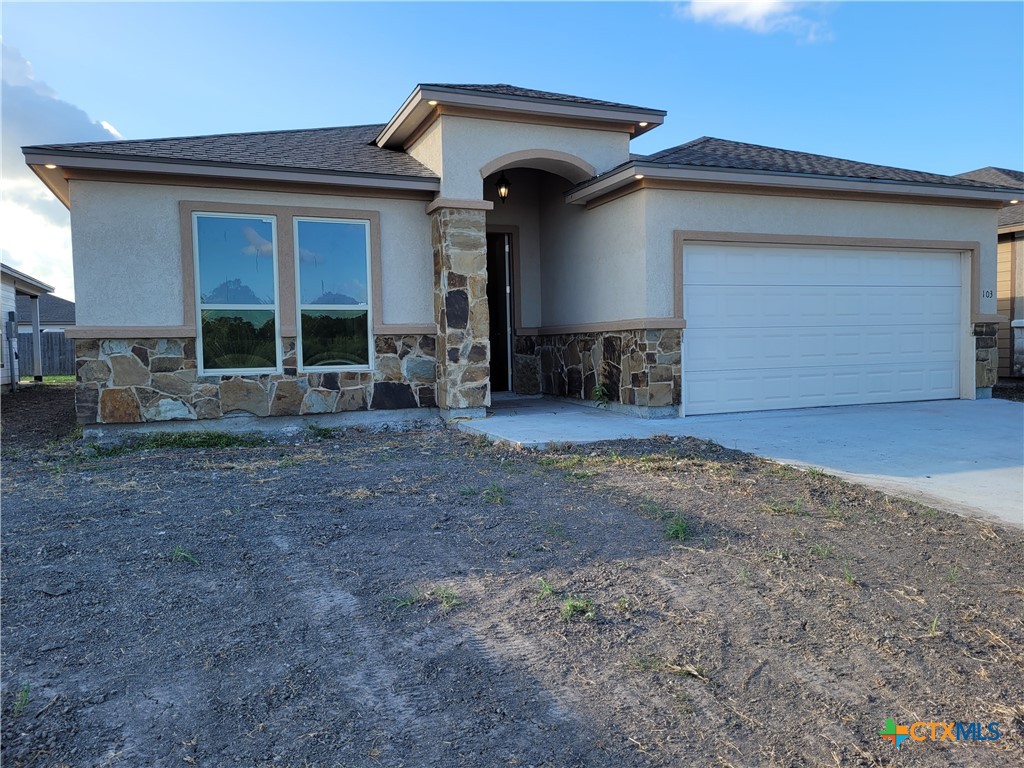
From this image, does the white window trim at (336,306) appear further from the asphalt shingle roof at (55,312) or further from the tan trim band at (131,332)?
the asphalt shingle roof at (55,312)

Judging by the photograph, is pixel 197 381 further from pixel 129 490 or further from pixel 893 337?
pixel 893 337

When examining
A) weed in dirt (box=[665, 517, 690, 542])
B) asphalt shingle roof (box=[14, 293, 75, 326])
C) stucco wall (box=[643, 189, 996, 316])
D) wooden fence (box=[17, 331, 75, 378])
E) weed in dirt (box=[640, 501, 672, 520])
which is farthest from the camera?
asphalt shingle roof (box=[14, 293, 75, 326])

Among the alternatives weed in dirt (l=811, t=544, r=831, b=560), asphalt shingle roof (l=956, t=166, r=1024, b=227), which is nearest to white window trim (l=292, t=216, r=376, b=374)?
weed in dirt (l=811, t=544, r=831, b=560)

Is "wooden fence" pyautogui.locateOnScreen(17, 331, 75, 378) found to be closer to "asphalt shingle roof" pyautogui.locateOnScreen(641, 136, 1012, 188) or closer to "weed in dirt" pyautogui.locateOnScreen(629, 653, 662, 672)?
"asphalt shingle roof" pyautogui.locateOnScreen(641, 136, 1012, 188)

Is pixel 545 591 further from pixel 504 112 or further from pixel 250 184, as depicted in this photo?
pixel 504 112

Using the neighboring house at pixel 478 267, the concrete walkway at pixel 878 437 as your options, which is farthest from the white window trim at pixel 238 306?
the concrete walkway at pixel 878 437

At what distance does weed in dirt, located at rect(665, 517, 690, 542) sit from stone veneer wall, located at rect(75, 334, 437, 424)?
592cm

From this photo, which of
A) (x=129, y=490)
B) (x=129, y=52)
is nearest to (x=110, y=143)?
(x=129, y=52)

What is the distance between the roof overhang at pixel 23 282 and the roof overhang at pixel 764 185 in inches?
584

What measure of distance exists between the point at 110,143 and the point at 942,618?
31.8ft

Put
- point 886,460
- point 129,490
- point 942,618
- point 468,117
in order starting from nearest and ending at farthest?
point 942,618 < point 129,490 < point 886,460 < point 468,117

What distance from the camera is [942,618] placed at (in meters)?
3.33

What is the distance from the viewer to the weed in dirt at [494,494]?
17.8 ft

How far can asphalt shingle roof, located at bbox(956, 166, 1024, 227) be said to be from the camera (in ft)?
49.6
